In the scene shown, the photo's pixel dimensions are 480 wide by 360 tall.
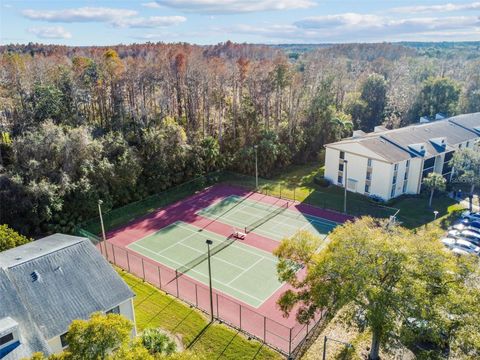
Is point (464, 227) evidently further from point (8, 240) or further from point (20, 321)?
point (8, 240)

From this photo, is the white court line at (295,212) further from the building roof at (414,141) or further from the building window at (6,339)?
the building window at (6,339)

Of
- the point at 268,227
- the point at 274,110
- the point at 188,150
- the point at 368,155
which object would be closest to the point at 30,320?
the point at 268,227

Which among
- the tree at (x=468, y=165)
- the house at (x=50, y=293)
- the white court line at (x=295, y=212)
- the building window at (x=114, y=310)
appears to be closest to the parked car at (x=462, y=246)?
the white court line at (x=295, y=212)

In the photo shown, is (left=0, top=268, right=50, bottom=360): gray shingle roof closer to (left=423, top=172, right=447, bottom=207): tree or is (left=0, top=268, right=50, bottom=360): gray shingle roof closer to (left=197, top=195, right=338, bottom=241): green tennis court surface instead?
(left=197, top=195, right=338, bottom=241): green tennis court surface

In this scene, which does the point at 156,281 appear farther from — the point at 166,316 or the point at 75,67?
the point at 75,67

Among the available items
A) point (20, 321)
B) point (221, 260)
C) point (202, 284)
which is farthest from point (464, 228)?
point (20, 321)
